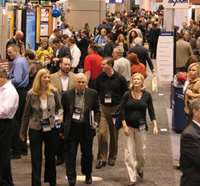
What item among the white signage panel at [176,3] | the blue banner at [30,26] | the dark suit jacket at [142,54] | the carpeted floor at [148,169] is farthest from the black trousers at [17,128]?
the blue banner at [30,26]

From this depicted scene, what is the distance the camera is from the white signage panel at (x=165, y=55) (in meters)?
9.72

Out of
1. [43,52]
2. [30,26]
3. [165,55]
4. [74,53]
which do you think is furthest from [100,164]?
[30,26]

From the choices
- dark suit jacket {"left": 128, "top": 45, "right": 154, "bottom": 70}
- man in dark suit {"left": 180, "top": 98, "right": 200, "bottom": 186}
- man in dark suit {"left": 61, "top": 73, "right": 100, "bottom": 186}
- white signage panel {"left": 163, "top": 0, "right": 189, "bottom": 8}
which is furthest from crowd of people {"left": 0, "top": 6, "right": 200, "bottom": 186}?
white signage panel {"left": 163, "top": 0, "right": 189, "bottom": 8}

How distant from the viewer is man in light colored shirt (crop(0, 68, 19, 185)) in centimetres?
511

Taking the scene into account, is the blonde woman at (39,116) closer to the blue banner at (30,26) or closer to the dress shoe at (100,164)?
the dress shoe at (100,164)

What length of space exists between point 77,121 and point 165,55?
5027 mm

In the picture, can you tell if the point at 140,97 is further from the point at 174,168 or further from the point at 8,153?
the point at 8,153

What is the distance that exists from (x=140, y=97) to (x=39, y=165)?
5.65ft

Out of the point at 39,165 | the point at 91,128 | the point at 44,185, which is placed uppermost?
the point at 91,128

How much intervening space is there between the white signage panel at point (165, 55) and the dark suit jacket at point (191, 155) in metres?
6.45

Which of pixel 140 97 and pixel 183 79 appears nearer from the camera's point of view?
pixel 140 97

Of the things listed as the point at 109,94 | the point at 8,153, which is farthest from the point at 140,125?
the point at 8,153

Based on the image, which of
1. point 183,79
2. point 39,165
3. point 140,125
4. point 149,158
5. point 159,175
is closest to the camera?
point 39,165

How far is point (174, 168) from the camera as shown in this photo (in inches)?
257
